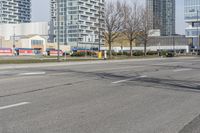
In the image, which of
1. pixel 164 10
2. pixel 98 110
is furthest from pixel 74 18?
pixel 98 110

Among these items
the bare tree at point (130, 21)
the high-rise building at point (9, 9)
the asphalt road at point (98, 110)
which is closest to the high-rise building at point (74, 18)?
the bare tree at point (130, 21)

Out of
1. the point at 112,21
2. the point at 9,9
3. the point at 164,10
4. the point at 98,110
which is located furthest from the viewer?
the point at 9,9

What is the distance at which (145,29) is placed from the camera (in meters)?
73.4

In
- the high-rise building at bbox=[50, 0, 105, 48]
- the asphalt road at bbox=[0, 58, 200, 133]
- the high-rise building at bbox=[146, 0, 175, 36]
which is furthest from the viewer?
the high-rise building at bbox=[146, 0, 175, 36]

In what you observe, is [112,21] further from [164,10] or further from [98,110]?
[164,10]

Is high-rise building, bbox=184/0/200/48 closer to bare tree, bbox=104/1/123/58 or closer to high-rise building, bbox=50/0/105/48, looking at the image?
high-rise building, bbox=50/0/105/48

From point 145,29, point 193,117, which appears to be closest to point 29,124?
point 193,117

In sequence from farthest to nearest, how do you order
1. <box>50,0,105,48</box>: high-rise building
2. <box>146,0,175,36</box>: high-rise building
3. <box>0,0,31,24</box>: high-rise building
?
<box>0,0,31,24</box>: high-rise building, <box>146,0,175,36</box>: high-rise building, <box>50,0,105,48</box>: high-rise building

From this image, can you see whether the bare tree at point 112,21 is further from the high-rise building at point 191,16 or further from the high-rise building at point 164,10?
the high-rise building at point 191,16

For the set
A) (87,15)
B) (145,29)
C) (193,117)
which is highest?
(87,15)

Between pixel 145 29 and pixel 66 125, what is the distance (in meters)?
67.8

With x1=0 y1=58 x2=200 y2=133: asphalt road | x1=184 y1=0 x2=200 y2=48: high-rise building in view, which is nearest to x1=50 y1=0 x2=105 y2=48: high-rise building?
x1=184 y1=0 x2=200 y2=48: high-rise building

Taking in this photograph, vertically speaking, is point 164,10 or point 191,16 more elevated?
point 191,16

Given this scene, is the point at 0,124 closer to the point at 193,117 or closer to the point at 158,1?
the point at 193,117
